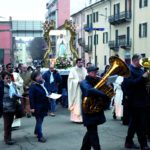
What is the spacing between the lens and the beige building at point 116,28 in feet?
157

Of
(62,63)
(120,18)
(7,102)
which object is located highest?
(120,18)

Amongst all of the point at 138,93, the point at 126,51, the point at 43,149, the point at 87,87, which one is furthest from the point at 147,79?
the point at 126,51

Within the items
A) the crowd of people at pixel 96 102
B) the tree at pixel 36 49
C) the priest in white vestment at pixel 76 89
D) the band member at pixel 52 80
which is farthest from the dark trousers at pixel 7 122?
the tree at pixel 36 49

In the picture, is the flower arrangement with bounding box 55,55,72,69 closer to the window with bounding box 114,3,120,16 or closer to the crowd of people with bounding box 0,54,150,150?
the crowd of people with bounding box 0,54,150,150

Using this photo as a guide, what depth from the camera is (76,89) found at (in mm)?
13516

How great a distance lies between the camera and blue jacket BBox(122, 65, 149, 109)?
28.5 feet

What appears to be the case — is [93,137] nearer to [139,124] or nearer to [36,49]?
[139,124]

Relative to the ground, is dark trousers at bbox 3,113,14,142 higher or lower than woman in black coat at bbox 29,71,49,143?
lower

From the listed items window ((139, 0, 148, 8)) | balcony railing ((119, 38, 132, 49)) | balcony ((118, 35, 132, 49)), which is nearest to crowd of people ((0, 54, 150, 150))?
window ((139, 0, 148, 8))

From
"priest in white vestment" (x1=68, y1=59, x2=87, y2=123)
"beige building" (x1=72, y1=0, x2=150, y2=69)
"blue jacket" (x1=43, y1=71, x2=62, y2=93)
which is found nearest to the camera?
"priest in white vestment" (x1=68, y1=59, x2=87, y2=123)

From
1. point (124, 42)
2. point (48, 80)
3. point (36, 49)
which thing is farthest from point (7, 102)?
point (36, 49)

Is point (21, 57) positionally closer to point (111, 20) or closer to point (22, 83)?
point (111, 20)

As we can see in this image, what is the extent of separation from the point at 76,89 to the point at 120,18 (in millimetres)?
39994

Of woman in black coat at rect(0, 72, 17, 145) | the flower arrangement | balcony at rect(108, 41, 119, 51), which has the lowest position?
woman in black coat at rect(0, 72, 17, 145)
